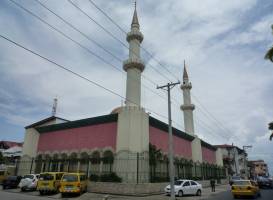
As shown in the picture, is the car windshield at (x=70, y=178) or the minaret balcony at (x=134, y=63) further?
the minaret balcony at (x=134, y=63)

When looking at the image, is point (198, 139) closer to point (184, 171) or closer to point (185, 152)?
point (185, 152)

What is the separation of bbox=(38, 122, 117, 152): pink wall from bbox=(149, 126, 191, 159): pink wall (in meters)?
4.86

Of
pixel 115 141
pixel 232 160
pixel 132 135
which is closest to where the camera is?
pixel 132 135

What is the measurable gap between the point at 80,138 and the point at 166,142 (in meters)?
10.6

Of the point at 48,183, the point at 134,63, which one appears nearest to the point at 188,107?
the point at 134,63

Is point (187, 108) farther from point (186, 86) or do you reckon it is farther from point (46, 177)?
point (46, 177)

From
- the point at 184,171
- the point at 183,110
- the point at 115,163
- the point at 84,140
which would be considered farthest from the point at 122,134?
the point at 183,110

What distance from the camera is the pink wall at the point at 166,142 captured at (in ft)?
96.0

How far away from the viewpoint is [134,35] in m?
30.8

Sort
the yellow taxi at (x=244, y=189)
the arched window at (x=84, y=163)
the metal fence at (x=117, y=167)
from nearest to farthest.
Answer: the yellow taxi at (x=244, y=189) < the metal fence at (x=117, y=167) < the arched window at (x=84, y=163)

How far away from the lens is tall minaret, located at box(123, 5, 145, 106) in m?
28.5

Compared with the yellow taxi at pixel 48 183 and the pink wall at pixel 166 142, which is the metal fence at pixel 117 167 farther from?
the yellow taxi at pixel 48 183

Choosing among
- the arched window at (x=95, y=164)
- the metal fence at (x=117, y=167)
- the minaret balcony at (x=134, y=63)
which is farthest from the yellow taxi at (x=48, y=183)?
the minaret balcony at (x=134, y=63)

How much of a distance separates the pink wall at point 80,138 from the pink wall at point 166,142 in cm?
486
